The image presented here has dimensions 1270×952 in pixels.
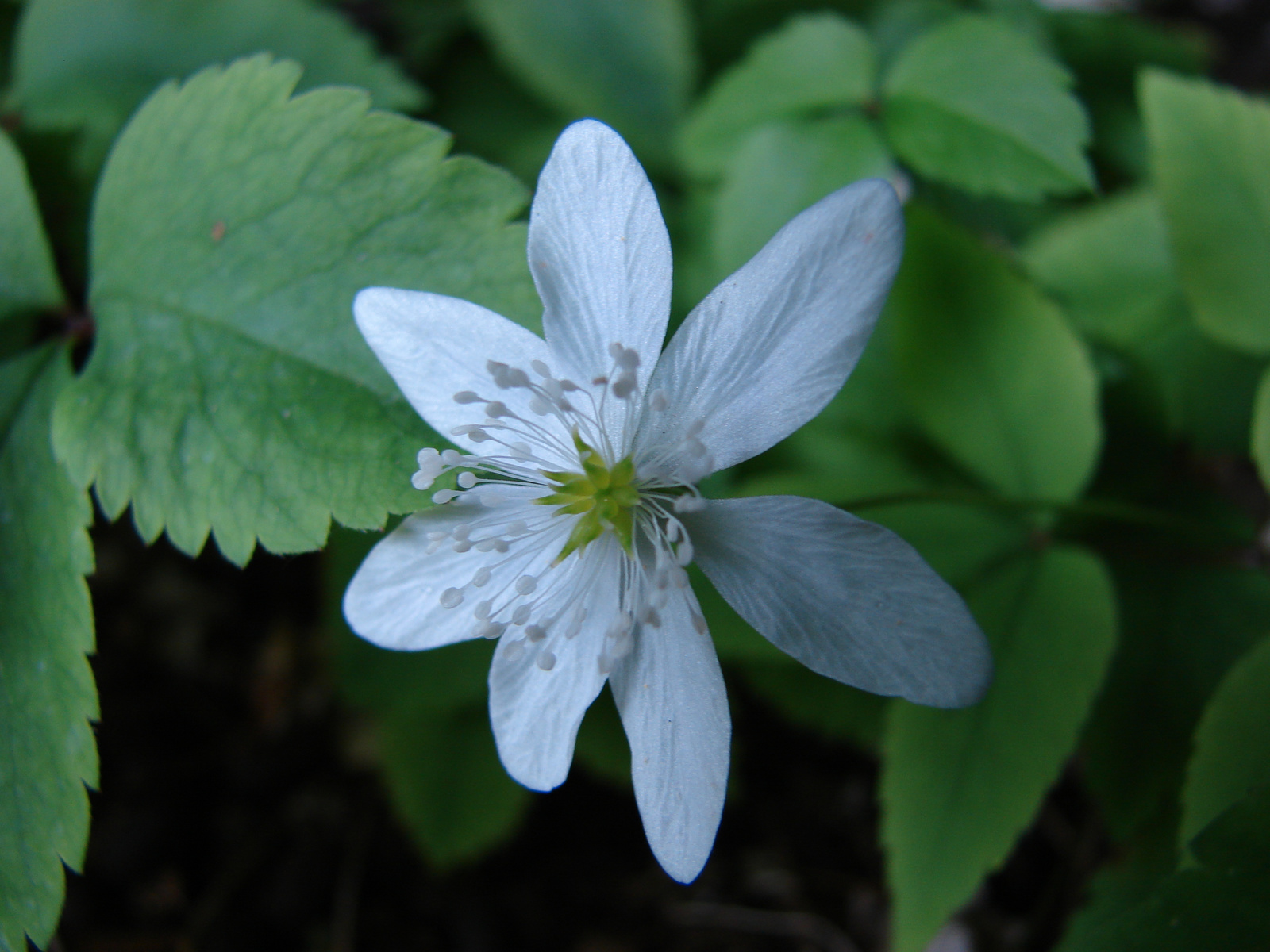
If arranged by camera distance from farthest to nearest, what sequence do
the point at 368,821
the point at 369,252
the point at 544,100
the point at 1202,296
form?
the point at 544,100
the point at 368,821
the point at 1202,296
the point at 369,252

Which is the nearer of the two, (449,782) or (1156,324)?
(1156,324)

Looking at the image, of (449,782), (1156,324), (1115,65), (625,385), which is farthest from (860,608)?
(1115,65)

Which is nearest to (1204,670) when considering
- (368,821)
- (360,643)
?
(360,643)

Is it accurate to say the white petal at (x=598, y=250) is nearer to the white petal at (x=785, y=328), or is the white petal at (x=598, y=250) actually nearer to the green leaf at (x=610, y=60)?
the white petal at (x=785, y=328)

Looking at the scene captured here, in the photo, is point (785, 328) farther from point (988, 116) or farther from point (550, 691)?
point (988, 116)

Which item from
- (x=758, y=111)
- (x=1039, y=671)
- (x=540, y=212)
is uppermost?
(x=540, y=212)

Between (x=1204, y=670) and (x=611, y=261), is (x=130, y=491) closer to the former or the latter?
(x=611, y=261)

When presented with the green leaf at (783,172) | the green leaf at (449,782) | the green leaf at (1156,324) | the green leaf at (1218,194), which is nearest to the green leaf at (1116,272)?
the green leaf at (1156,324)
